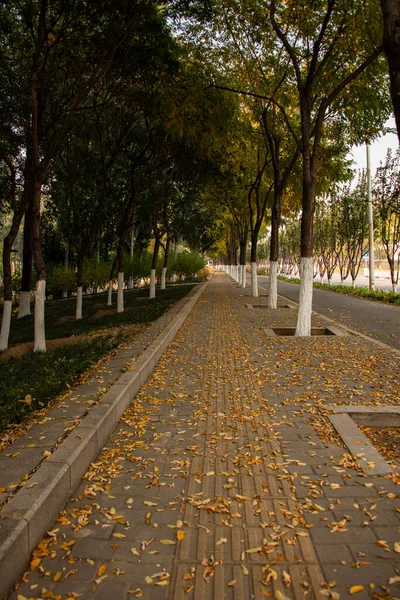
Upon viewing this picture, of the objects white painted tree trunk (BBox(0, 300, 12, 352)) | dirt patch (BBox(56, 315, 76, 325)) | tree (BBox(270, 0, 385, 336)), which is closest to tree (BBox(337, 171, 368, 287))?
tree (BBox(270, 0, 385, 336))

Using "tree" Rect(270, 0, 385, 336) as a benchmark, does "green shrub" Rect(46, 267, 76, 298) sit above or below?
below

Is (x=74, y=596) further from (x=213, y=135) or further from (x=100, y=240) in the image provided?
(x=100, y=240)

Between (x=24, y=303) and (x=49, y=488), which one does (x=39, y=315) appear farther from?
(x=24, y=303)

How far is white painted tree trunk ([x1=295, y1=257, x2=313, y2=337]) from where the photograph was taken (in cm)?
938

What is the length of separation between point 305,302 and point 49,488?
24.7 feet

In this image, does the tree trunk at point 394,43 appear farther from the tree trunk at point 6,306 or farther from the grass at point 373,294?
the grass at point 373,294

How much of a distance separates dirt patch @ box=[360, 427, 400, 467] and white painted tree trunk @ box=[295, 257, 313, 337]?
16.3 feet

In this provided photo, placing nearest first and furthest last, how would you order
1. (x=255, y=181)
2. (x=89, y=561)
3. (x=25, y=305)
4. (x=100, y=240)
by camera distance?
(x=89, y=561) < (x=25, y=305) < (x=255, y=181) < (x=100, y=240)

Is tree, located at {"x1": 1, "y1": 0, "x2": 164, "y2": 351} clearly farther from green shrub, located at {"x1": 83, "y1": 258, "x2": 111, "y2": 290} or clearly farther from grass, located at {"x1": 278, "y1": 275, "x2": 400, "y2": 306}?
green shrub, located at {"x1": 83, "y1": 258, "x2": 111, "y2": 290}

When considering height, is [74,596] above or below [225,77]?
below

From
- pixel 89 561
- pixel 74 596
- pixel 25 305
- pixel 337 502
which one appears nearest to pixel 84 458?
pixel 89 561

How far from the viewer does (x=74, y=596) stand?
2.13 m

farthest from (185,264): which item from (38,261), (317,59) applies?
(38,261)

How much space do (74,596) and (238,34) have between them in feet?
41.2
